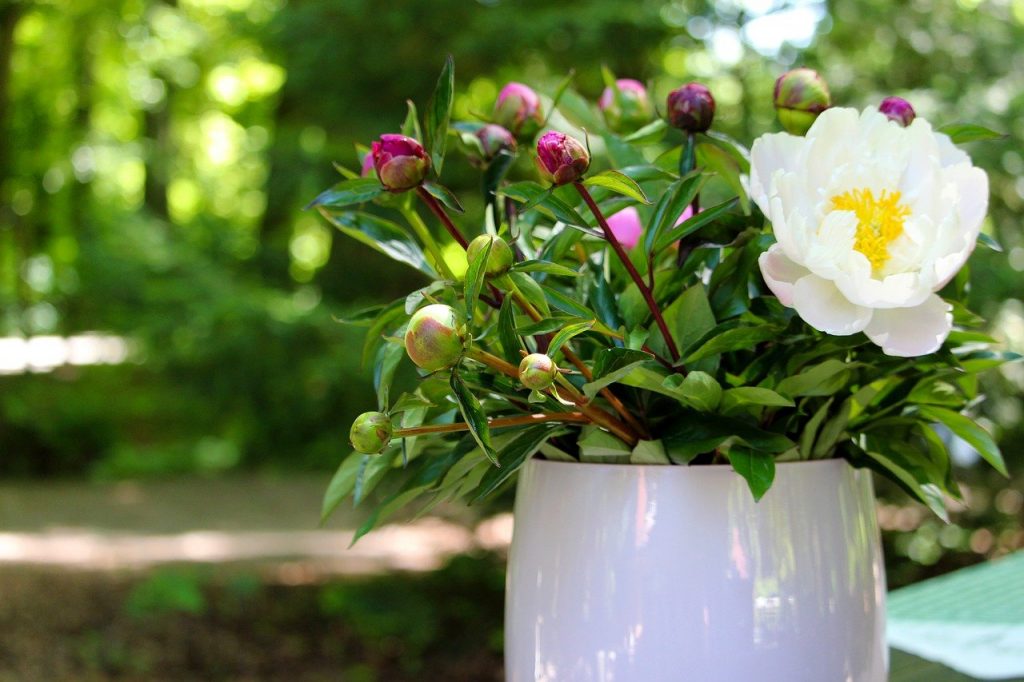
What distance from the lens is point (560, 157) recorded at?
41 centimetres

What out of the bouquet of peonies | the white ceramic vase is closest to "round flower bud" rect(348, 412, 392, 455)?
A: the bouquet of peonies

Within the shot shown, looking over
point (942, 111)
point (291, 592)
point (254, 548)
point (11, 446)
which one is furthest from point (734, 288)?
point (11, 446)

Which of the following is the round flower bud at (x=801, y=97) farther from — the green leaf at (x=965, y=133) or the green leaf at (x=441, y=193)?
the green leaf at (x=441, y=193)

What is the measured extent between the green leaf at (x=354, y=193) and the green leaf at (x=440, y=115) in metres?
0.03

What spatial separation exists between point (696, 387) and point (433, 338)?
118 millimetres

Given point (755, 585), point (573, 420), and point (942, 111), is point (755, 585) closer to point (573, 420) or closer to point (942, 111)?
point (573, 420)

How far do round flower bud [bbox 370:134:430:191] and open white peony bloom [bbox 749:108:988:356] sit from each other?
135mm

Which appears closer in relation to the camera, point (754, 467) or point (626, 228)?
point (754, 467)

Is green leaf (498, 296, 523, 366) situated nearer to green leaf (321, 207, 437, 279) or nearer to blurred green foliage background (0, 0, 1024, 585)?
green leaf (321, 207, 437, 279)

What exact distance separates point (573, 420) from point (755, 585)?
10 centimetres

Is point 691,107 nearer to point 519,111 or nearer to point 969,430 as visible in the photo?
point 519,111

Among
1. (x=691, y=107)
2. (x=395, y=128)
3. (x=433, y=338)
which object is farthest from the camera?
(x=395, y=128)

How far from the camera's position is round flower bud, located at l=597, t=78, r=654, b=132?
1.94 feet

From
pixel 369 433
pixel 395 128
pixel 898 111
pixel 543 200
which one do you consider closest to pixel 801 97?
pixel 898 111
